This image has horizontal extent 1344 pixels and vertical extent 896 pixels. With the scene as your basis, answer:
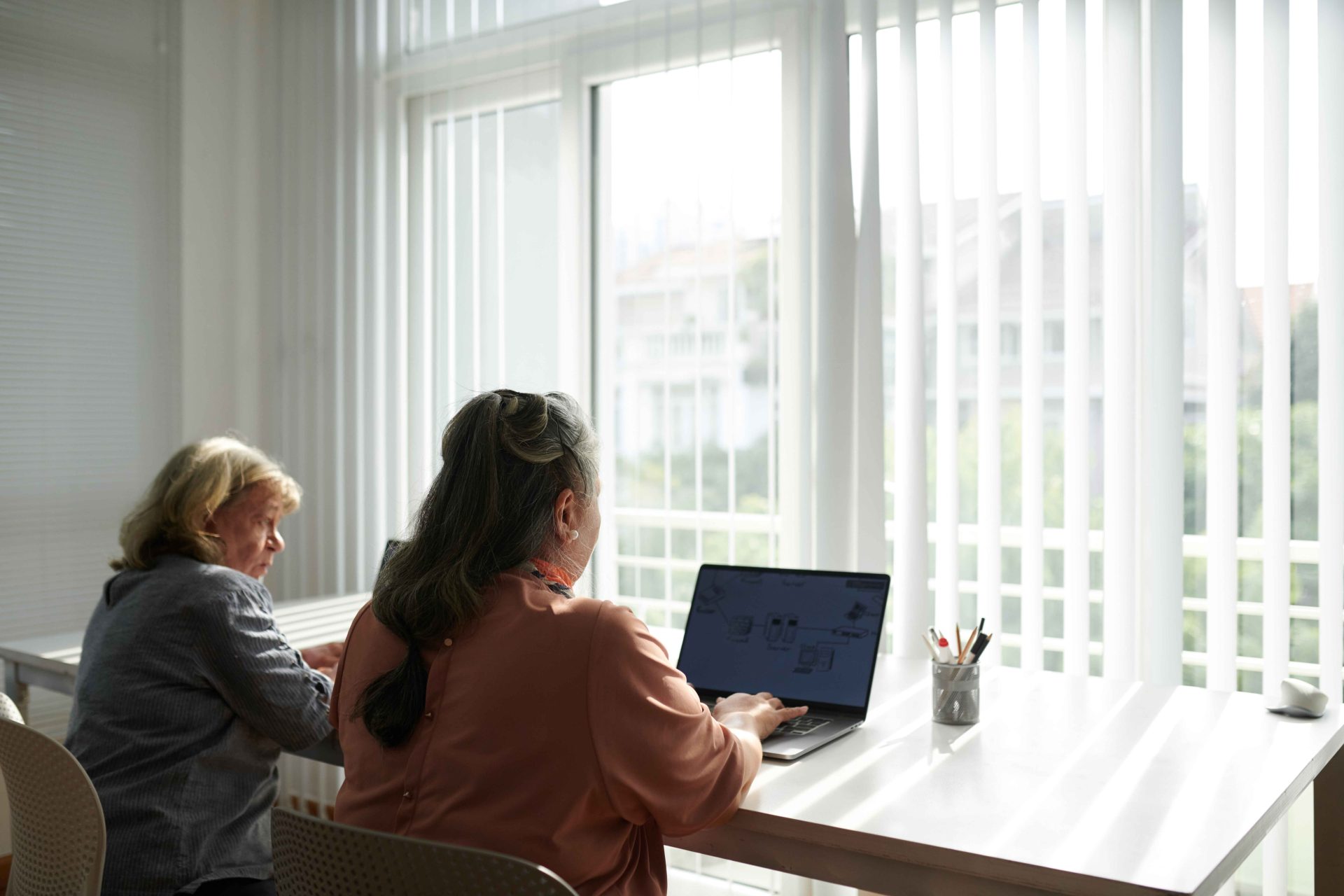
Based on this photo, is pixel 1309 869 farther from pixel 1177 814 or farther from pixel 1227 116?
pixel 1227 116

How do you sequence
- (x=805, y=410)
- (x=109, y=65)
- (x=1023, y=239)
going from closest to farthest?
1. (x=1023, y=239)
2. (x=805, y=410)
3. (x=109, y=65)

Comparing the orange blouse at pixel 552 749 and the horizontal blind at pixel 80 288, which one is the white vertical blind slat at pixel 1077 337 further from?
the horizontal blind at pixel 80 288

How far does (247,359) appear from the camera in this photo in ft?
12.0

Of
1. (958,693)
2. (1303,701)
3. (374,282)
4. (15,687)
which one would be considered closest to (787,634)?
(958,693)

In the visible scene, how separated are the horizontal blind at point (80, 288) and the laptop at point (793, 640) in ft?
7.77

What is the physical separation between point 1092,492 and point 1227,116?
2.51 feet

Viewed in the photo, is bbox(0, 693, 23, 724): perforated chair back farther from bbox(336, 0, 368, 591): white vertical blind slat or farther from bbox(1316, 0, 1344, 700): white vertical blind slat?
bbox(1316, 0, 1344, 700): white vertical blind slat

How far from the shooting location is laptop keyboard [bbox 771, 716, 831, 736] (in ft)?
5.14

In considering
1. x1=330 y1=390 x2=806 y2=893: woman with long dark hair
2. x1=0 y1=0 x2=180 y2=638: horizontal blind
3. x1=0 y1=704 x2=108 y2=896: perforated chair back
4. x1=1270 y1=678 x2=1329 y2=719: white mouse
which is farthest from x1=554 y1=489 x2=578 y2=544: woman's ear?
x1=0 y1=0 x2=180 y2=638: horizontal blind

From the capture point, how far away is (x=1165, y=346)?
2104 millimetres

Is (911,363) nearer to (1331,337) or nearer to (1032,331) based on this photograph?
(1032,331)

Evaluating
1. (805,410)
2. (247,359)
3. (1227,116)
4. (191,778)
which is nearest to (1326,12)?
(1227,116)

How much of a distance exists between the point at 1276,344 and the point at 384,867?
182 centimetres

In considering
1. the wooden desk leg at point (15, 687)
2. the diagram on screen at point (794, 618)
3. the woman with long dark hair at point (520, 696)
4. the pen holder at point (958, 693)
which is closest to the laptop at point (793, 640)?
the diagram on screen at point (794, 618)
